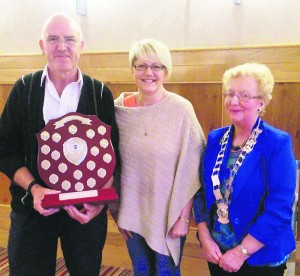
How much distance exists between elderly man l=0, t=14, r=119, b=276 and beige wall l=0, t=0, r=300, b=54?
1.00m

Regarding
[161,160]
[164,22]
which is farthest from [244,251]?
[164,22]

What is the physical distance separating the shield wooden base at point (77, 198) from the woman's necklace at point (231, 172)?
0.39 metres

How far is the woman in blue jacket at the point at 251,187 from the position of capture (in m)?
1.30

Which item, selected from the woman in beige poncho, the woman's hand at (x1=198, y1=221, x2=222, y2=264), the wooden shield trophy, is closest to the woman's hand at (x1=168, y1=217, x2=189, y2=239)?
the woman in beige poncho

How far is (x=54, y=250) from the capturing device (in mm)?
1521

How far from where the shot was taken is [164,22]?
234 centimetres

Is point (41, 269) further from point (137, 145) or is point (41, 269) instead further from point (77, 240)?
point (137, 145)

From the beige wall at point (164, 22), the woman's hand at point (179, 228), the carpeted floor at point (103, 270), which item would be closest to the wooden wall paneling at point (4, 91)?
the beige wall at point (164, 22)

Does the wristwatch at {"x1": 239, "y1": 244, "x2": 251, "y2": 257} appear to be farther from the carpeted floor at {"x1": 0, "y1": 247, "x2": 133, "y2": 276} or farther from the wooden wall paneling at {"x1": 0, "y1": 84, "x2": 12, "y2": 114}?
the wooden wall paneling at {"x1": 0, "y1": 84, "x2": 12, "y2": 114}

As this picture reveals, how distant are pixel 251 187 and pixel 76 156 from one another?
0.67m

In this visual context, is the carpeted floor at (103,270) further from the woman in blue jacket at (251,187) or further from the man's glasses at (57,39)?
the man's glasses at (57,39)

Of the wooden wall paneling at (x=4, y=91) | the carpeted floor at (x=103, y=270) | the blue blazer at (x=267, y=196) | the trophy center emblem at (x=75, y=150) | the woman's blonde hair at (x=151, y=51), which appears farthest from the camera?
the wooden wall paneling at (x=4, y=91)

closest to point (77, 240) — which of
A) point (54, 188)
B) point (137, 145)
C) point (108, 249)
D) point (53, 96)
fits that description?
point (54, 188)

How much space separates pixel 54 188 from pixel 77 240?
25 cm
